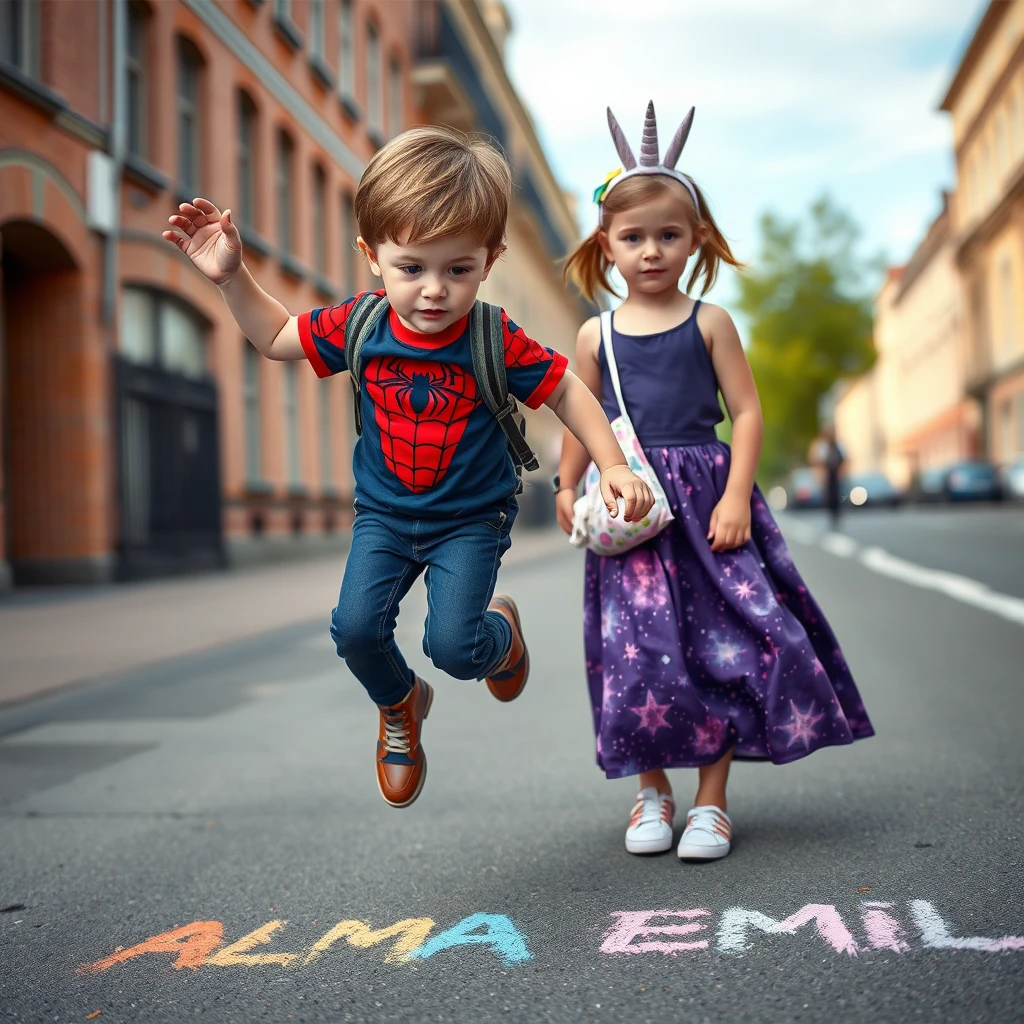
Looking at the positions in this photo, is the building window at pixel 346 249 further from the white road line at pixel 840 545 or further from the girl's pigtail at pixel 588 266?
the girl's pigtail at pixel 588 266

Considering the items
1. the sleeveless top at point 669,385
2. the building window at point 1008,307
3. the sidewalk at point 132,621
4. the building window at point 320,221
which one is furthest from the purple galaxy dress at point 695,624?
the building window at point 1008,307

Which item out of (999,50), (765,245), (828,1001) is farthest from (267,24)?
(765,245)

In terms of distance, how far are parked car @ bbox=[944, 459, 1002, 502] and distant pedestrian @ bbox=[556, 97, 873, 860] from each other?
121 feet

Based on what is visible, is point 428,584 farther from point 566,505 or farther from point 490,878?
point 490,878

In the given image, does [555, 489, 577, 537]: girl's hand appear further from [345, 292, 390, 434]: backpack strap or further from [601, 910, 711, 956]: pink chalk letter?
[601, 910, 711, 956]: pink chalk letter

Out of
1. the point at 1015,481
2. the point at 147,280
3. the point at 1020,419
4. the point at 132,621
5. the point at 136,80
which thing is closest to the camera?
the point at 132,621

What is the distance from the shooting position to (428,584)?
3215 mm

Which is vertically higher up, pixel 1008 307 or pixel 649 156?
pixel 1008 307

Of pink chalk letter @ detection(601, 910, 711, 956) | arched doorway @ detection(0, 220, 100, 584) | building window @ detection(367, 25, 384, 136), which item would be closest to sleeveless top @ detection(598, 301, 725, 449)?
pink chalk letter @ detection(601, 910, 711, 956)

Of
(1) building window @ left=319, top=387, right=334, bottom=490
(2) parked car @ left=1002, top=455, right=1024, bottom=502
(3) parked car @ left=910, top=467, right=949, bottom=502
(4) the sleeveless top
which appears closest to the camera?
(4) the sleeveless top

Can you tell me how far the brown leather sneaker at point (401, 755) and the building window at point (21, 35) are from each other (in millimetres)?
10188

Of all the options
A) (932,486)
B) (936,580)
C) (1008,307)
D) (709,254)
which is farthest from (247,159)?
(1008,307)

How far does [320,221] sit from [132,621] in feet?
46.4

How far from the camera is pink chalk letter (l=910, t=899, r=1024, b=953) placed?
2.46m
